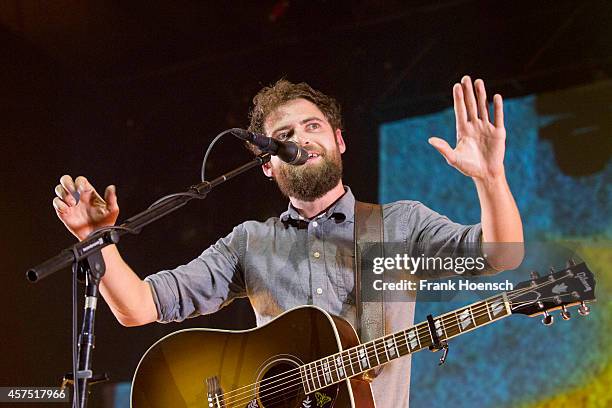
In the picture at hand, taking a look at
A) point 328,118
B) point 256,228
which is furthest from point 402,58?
point 256,228

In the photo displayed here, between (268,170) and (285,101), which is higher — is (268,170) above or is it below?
below

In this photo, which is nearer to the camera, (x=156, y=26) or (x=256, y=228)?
(x=256, y=228)

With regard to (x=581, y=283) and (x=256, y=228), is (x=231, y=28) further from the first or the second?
(x=581, y=283)

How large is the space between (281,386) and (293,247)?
54 cm

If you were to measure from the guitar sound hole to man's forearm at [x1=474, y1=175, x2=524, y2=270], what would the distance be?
701mm

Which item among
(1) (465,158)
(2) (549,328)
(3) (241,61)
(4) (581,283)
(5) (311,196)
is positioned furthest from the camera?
(3) (241,61)

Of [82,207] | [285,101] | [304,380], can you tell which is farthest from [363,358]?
[285,101]

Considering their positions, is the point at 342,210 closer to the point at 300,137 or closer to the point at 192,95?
the point at 300,137

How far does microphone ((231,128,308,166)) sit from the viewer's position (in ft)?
7.01

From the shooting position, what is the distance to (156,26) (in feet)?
10.7

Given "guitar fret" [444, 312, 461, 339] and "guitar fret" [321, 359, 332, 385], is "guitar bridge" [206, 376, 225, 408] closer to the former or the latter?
"guitar fret" [321, 359, 332, 385]

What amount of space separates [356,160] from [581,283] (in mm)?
996

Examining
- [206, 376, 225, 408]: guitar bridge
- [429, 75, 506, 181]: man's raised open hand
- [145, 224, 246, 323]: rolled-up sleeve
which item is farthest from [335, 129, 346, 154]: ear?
[206, 376, 225, 408]: guitar bridge

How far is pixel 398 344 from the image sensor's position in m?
2.25
